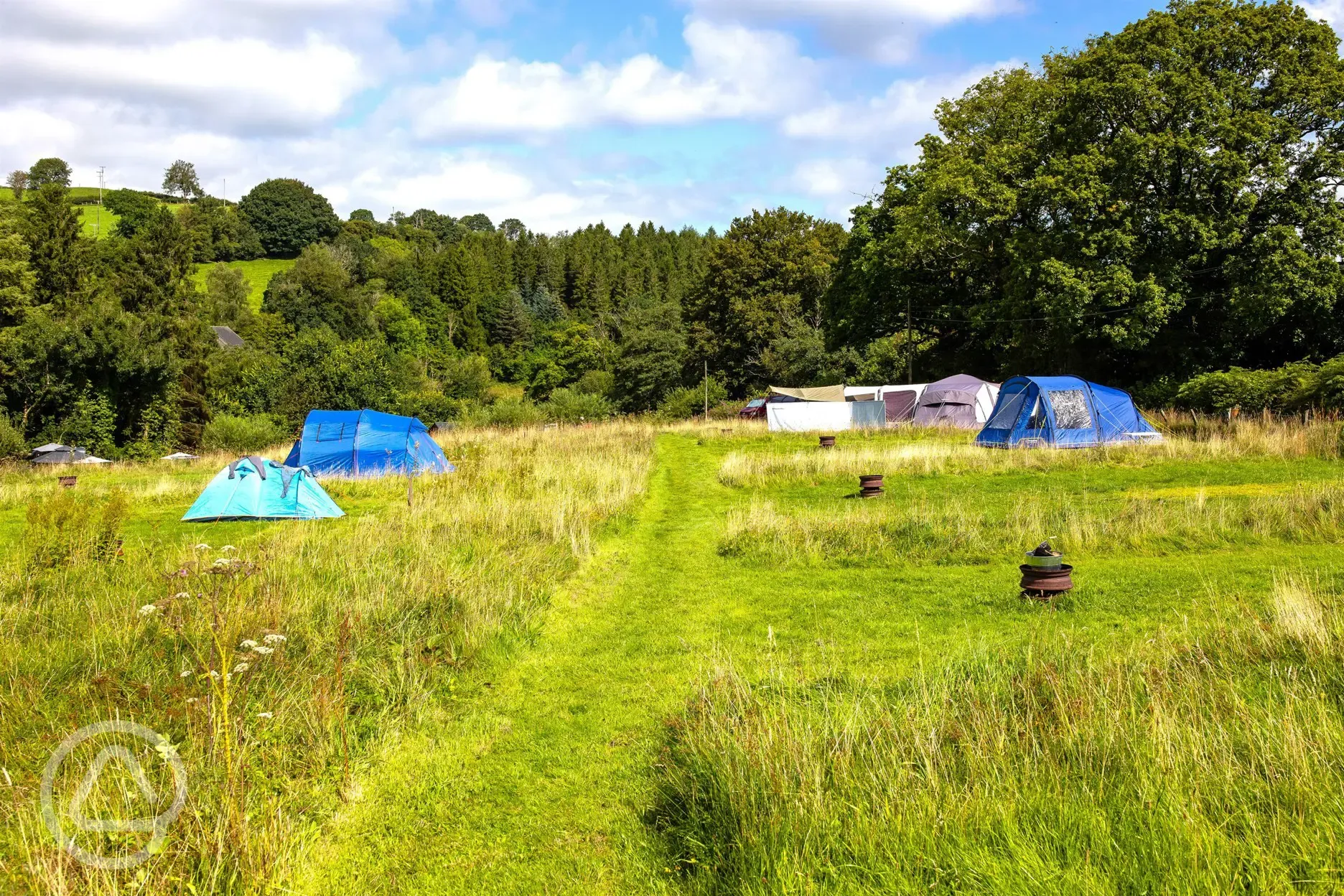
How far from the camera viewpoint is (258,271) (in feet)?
322

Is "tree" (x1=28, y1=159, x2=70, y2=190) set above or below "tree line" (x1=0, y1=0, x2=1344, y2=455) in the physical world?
above

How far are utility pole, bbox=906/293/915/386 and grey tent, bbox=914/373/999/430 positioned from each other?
24.7 ft

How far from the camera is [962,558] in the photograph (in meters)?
9.69

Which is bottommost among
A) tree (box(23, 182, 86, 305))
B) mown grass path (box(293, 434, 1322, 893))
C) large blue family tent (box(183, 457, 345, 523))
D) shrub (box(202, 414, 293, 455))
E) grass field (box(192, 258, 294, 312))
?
mown grass path (box(293, 434, 1322, 893))

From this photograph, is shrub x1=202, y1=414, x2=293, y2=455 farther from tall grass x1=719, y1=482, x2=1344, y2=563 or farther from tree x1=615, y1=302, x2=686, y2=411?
tree x1=615, y1=302, x2=686, y2=411

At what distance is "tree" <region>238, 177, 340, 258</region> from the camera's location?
106 metres

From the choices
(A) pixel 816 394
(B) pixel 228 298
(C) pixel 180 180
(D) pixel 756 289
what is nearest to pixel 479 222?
(C) pixel 180 180

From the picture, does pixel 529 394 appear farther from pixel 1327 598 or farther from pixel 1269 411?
pixel 1327 598

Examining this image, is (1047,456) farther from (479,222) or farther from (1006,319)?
(479,222)

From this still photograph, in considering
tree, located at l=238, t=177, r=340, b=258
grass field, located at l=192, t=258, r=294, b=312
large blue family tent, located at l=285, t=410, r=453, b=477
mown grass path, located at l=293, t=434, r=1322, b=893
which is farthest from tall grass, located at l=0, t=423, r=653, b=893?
tree, located at l=238, t=177, r=340, b=258

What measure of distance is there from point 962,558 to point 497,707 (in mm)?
5980

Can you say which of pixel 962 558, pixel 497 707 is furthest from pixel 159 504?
pixel 962 558

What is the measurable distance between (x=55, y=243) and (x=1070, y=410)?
47.2 meters

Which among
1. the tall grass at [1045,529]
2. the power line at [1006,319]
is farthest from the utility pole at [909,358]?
the tall grass at [1045,529]
